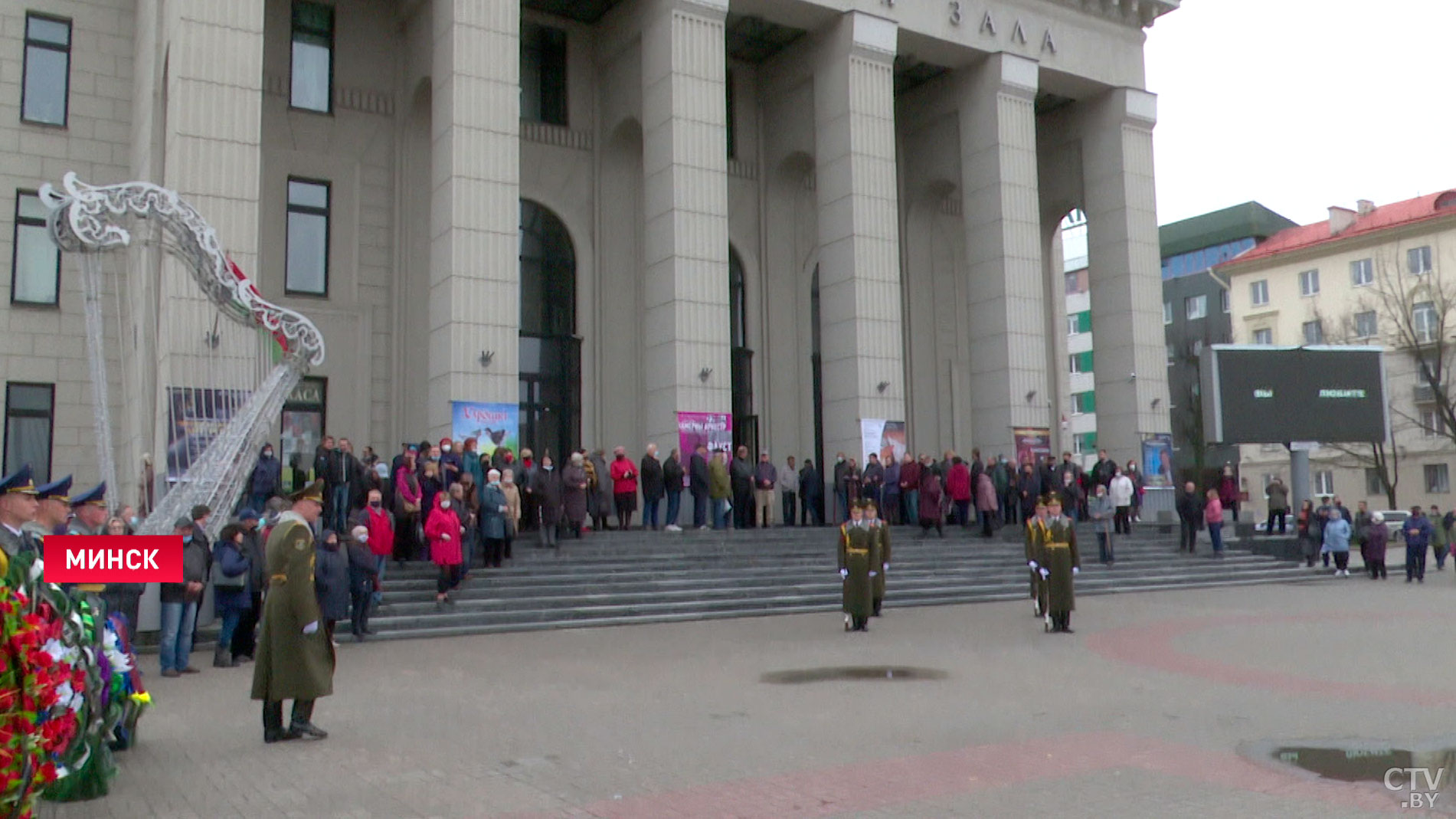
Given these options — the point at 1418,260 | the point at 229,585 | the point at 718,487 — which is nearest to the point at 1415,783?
the point at 229,585

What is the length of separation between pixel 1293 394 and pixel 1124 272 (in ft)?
19.5

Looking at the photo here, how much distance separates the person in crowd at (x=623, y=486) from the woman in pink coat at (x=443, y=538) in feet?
19.3

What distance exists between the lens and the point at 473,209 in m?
23.5

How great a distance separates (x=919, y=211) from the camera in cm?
3612

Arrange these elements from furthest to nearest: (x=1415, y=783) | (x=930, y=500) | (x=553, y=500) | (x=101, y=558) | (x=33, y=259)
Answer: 1. (x=33, y=259)
2. (x=930, y=500)
3. (x=553, y=500)
4. (x=101, y=558)
5. (x=1415, y=783)

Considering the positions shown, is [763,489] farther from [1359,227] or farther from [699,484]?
[1359,227]

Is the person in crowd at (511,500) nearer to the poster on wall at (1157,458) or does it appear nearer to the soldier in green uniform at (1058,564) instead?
the soldier in green uniform at (1058,564)

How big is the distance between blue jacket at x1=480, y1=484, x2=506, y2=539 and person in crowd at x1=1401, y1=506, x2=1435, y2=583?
18.3 metres

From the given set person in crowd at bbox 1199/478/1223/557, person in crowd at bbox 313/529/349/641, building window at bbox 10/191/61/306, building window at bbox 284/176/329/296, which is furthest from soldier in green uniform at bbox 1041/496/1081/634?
building window at bbox 10/191/61/306

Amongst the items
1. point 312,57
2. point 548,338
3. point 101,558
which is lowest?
point 101,558

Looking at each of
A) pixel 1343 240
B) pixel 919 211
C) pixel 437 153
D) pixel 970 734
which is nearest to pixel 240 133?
pixel 437 153

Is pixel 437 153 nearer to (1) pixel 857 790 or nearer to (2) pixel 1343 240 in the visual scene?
(1) pixel 857 790

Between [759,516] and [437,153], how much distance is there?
31.5ft

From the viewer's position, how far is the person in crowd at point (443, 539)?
16.9m
